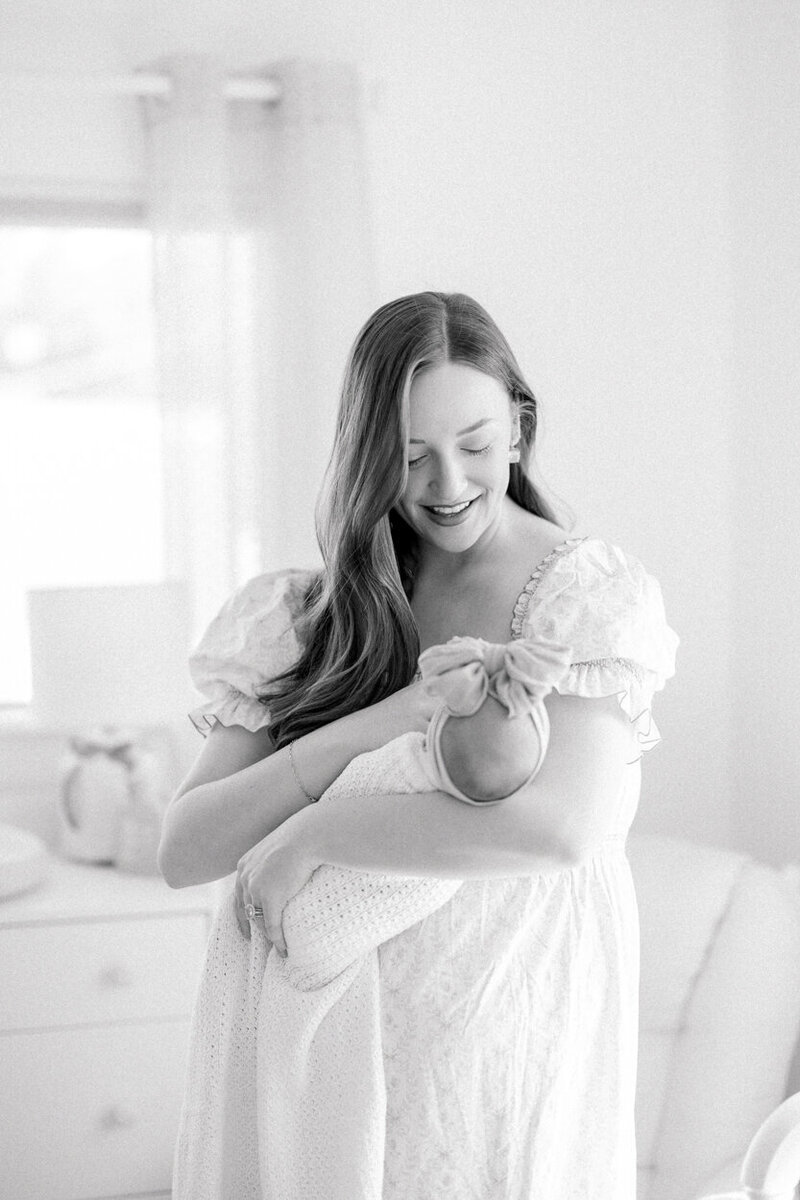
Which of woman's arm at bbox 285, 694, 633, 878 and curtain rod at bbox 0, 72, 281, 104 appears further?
curtain rod at bbox 0, 72, 281, 104

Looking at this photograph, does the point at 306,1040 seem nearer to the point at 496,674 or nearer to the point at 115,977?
the point at 496,674

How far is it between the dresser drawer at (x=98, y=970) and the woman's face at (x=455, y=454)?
4.47 ft

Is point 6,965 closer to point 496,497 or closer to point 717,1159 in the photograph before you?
point 717,1159

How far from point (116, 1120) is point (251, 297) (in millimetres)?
1617

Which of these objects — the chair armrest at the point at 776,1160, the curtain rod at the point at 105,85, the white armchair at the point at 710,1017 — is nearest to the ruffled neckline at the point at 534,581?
the chair armrest at the point at 776,1160

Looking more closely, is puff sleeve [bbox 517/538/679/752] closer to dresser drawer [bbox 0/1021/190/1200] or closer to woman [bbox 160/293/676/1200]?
woman [bbox 160/293/676/1200]

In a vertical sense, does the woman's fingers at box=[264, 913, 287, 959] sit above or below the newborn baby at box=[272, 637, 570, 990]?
below

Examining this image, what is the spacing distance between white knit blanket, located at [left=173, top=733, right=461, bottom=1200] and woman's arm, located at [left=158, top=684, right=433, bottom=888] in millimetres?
36

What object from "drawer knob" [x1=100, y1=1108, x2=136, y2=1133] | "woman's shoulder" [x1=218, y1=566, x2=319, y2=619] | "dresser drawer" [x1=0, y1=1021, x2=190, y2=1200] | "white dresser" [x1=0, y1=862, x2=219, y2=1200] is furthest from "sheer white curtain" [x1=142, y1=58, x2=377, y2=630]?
"woman's shoulder" [x1=218, y1=566, x2=319, y2=619]

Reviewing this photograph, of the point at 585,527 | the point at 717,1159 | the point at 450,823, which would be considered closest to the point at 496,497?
the point at 450,823

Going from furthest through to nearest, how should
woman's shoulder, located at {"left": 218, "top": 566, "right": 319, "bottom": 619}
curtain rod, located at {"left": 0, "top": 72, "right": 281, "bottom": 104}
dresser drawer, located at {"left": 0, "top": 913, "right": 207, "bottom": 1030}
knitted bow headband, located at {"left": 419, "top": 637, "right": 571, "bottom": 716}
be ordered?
curtain rod, located at {"left": 0, "top": 72, "right": 281, "bottom": 104} → dresser drawer, located at {"left": 0, "top": 913, "right": 207, "bottom": 1030} → woman's shoulder, located at {"left": 218, "top": 566, "right": 319, "bottom": 619} → knitted bow headband, located at {"left": 419, "top": 637, "right": 571, "bottom": 716}

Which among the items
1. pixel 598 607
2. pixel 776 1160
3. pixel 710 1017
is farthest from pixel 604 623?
pixel 710 1017

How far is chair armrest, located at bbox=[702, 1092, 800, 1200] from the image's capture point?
3.79ft

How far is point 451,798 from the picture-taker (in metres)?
1.00
